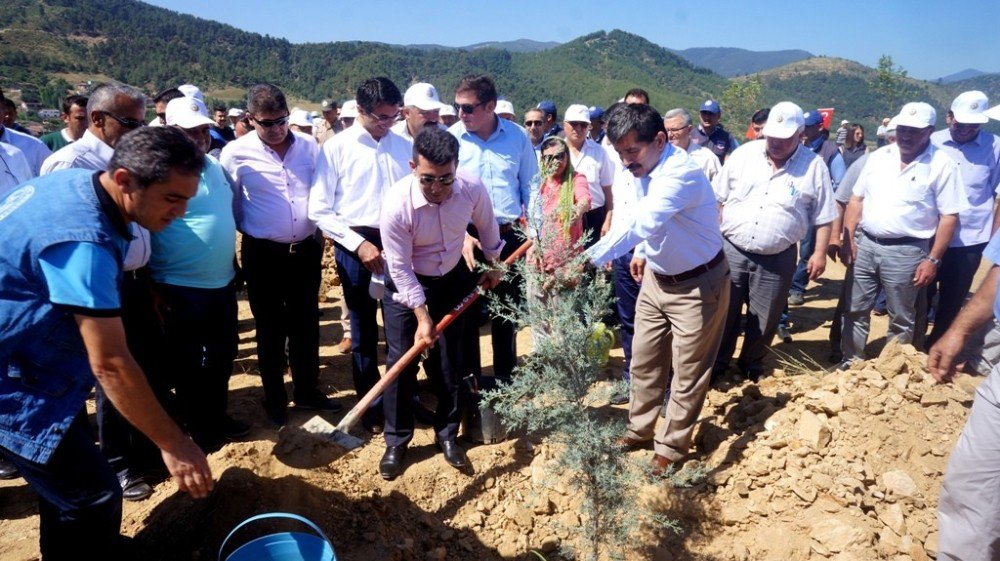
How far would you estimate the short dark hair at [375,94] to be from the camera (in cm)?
350

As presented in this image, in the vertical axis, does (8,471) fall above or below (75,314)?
below

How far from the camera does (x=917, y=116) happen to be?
4.05 m

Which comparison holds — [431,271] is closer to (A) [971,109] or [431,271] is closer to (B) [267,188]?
(B) [267,188]

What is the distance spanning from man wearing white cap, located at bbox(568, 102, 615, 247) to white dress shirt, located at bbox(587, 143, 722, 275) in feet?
5.97

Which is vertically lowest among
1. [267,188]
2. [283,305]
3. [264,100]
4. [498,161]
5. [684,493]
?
[684,493]

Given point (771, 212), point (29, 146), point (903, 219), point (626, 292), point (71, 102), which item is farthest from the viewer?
point (71, 102)

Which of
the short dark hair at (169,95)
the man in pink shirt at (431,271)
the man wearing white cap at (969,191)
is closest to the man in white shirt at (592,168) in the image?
the man in pink shirt at (431,271)

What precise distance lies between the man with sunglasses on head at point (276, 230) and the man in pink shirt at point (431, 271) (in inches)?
29.5

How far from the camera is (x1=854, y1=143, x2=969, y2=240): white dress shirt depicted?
4.05 metres

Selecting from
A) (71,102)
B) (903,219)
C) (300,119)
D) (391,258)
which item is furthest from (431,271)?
(300,119)

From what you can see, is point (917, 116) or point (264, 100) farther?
point (917, 116)

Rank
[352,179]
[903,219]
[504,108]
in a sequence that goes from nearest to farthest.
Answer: [352,179]
[903,219]
[504,108]

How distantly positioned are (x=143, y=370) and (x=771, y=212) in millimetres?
4156

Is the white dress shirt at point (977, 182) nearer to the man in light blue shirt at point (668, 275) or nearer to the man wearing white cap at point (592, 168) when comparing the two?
the man wearing white cap at point (592, 168)
